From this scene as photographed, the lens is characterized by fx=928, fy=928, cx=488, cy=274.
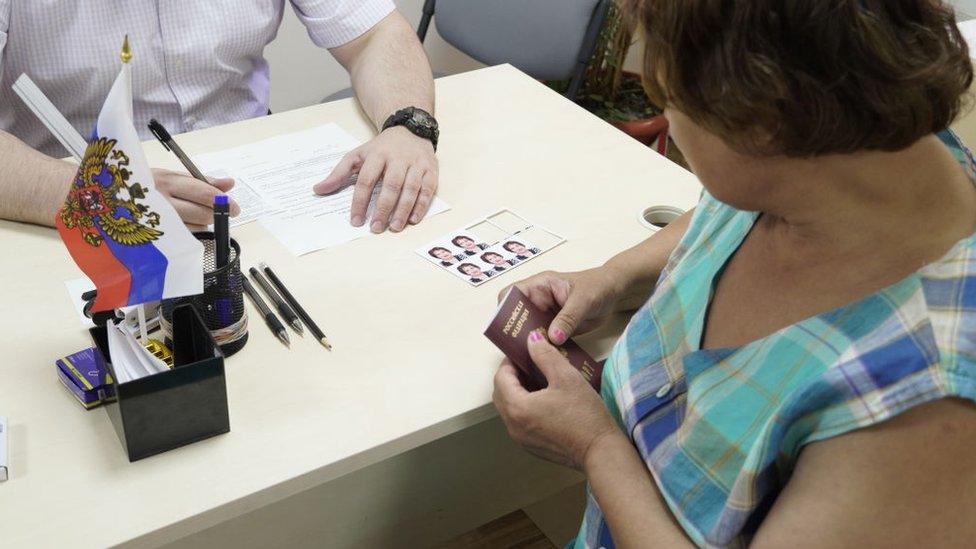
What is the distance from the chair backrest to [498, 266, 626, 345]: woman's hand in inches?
58.1

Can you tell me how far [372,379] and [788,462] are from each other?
48 centimetres

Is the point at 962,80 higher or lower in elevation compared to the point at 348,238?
higher

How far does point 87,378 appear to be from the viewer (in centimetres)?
101

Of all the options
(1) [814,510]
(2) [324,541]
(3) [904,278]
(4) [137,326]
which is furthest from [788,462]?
(2) [324,541]

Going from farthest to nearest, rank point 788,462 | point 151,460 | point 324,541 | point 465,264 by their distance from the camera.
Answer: point 324,541 < point 465,264 < point 151,460 < point 788,462

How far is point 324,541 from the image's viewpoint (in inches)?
55.6

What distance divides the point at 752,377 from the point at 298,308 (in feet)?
1.88

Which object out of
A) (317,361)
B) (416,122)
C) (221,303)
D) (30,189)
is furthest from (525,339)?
(30,189)

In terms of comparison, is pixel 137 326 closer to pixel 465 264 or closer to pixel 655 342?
pixel 465 264

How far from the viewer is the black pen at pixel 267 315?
44.0 inches

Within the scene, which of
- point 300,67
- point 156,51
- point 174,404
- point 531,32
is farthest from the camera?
point 300,67

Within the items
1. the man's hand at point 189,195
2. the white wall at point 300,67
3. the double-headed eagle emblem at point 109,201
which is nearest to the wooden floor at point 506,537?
the man's hand at point 189,195

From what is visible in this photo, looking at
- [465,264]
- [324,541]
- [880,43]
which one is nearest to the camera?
[880,43]

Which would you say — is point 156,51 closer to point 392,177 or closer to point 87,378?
point 392,177
